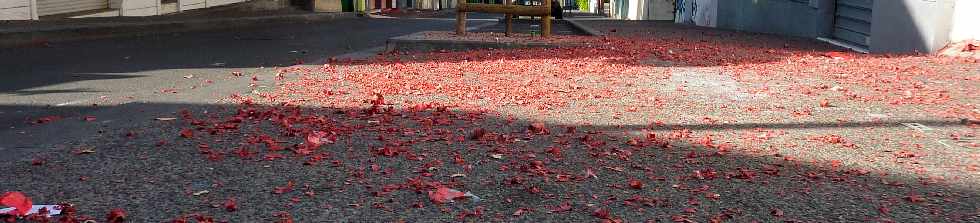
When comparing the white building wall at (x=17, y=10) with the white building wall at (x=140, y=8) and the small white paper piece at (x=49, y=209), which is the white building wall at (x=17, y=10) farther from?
the small white paper piece at (x=49, y=209)

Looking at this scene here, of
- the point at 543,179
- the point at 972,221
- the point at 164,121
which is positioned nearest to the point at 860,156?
the point at 972,221

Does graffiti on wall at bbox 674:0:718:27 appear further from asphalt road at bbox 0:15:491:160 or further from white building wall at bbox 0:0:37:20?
white building wall at bbox 0:0:37:20

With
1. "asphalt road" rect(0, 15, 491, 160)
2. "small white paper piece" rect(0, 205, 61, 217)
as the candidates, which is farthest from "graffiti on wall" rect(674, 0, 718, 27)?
"small white paper piece" rect(0, 205, 61, 217)

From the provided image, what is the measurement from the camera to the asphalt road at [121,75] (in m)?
6.56

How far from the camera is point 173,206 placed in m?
3.89

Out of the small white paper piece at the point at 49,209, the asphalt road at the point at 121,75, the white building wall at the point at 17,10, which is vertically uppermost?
the white building wall at the point at 17,10

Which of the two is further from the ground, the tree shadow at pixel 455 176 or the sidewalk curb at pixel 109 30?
the sidewalk curb at pixel 109 30

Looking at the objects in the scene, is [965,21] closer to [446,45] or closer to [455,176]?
[446,45]

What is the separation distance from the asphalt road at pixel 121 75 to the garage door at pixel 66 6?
4.26m

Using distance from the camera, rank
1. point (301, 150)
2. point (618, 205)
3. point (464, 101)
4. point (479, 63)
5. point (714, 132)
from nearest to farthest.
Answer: point (618, 205) → point (301, 150) → point (714, 132) → point (464, 101) → point (479, 63)

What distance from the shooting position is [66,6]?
22.3 m

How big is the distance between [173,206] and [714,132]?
3.64m

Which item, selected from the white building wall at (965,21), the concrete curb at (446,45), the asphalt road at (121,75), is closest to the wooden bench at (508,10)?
the concrete curb at (446,45)

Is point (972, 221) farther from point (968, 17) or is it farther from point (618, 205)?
point (968, 17)
